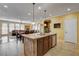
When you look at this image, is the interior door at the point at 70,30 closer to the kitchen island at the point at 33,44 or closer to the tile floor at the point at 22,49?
the tile floor at the point at 22,49

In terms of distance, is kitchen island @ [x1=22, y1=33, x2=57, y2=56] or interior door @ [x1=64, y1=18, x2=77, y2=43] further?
interior door @ [x1=64, y1=18, x2=77, y2=43]

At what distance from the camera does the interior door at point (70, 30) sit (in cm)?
297

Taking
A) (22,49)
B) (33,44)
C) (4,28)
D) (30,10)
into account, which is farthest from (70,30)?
(4,28)

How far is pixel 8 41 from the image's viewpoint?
2773mm

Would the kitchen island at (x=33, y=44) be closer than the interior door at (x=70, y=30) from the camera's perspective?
Yes

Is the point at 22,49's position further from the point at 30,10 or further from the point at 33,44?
the point at 30,10

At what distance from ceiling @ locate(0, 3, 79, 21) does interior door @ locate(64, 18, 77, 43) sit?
1.13ft

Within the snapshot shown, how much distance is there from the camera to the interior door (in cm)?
297

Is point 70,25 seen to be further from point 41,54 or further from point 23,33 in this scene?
point 23,33

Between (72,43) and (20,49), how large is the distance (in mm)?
1573

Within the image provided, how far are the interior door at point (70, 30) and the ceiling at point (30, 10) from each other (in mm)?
344

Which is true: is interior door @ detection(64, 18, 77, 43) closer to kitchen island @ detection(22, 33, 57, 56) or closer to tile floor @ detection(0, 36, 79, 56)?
tile floor @ detection(0, 36, 79, 56)

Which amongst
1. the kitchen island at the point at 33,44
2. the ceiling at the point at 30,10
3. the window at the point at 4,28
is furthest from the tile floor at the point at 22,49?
the ceiling at the point at 30,10

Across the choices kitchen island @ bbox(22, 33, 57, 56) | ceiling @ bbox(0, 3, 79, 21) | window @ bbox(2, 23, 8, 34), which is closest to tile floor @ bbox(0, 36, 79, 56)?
kitchen island @ bbox(22, 33, 57, 56)
